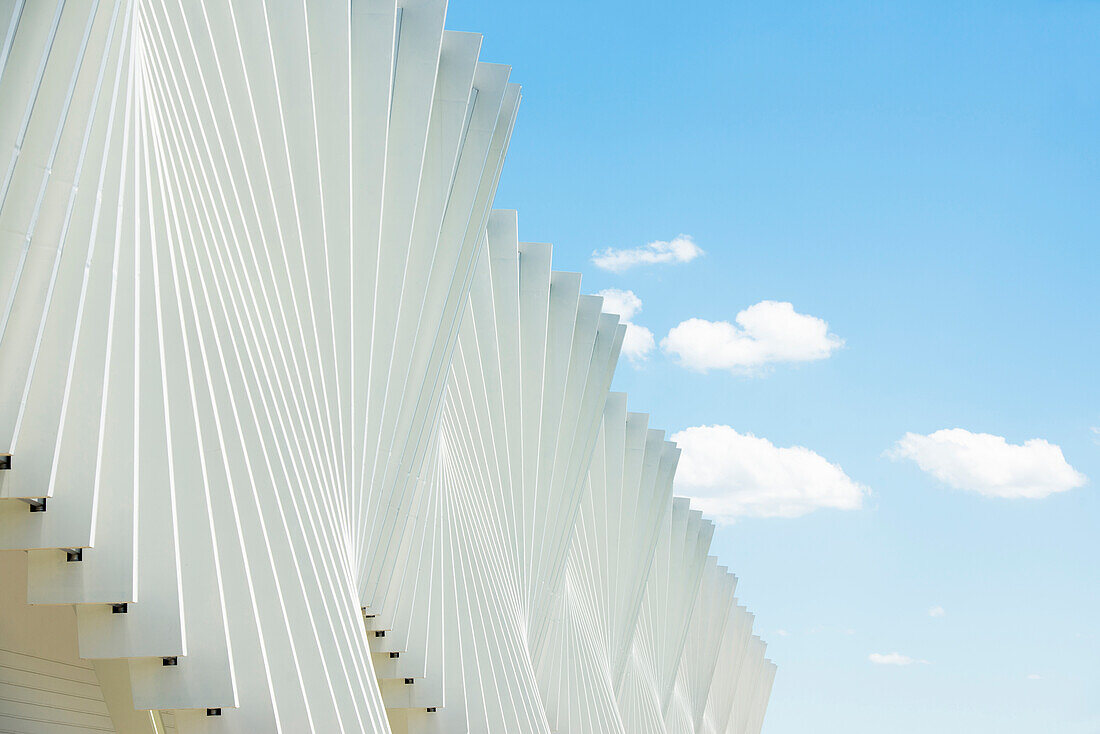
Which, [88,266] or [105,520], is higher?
[88,266]

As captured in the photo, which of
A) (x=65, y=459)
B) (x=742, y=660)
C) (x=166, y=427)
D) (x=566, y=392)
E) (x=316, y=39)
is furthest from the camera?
(x=742, y=660)

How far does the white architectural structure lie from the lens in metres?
7.01

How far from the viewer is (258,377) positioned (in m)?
9.41

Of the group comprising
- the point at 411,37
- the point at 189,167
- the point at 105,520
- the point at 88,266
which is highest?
the point at 411,37

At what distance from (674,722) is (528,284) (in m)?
20.2

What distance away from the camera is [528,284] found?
19.3m

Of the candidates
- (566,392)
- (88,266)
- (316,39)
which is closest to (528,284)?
(566,392)

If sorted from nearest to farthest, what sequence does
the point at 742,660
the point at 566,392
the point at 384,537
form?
the point at 384,537
the point at 566,392
the point at 742,660

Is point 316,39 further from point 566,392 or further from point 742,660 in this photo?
point 742,660

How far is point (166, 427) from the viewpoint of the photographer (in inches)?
305

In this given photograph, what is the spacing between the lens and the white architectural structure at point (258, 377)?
7012 mm

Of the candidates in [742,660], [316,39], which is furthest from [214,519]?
[742,660]

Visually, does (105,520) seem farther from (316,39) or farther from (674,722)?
(674,722)

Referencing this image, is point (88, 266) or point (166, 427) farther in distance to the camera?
point (166, 427)
